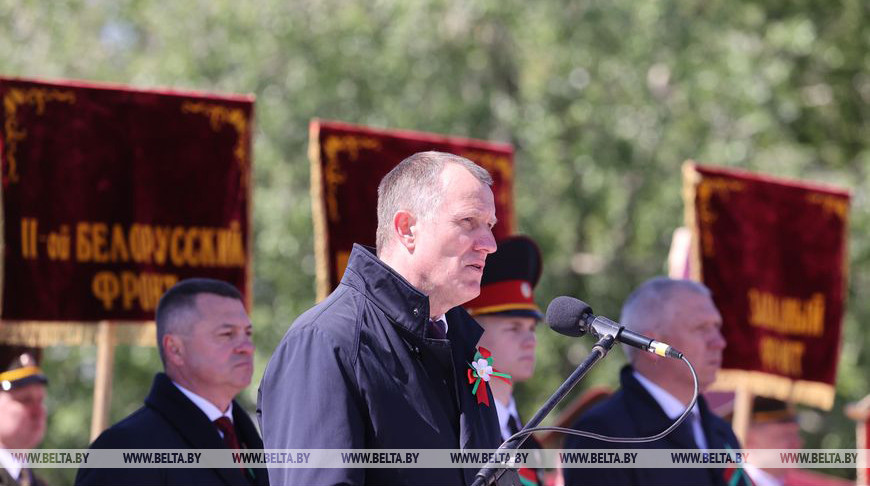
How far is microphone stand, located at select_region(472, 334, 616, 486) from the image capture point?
291 centimetres

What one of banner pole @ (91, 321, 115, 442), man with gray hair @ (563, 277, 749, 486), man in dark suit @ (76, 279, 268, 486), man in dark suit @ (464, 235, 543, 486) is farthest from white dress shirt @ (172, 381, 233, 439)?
man with gray hair @ (563, 277, 749, 486)

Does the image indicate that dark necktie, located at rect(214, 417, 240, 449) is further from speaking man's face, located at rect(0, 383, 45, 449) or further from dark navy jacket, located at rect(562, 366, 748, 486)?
speaking man's face, located at rect(0, 383, 45, 449)

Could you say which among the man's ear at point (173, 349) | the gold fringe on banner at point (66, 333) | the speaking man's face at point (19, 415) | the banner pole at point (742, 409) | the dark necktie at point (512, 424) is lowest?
the banner pole at point (742, 409)

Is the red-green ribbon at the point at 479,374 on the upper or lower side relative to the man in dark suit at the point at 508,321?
upper

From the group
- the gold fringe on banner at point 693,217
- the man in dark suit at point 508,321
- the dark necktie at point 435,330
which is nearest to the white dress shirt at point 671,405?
the man in dark suit at point 508,321

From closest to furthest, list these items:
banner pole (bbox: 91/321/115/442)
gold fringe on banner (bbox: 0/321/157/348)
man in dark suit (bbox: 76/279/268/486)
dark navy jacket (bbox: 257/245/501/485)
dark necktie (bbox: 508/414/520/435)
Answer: dark navy jacket (bbox: 257/245/501/485)
man in dark suit (bbox: 76/279/268/486)
dark necktie (bbox: 508/414/520/435)
banner pole (bbox: 91/321/115/442)
gold fringe on banner (bbox: 0/321/157/348)

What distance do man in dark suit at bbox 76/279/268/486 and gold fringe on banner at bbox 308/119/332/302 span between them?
1.54 m

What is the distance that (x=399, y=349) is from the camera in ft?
10.5

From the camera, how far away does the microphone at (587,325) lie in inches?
126

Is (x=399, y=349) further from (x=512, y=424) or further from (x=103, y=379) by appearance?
(x=103, y=379)

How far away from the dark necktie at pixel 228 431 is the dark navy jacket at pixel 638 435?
134 cm

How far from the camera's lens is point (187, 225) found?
667 centimetres

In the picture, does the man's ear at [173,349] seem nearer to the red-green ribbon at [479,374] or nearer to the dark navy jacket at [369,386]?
the dark navy jacket at [369,386]

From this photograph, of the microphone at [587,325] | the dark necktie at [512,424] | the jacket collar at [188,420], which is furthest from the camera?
the dark necktie at [512,424]
